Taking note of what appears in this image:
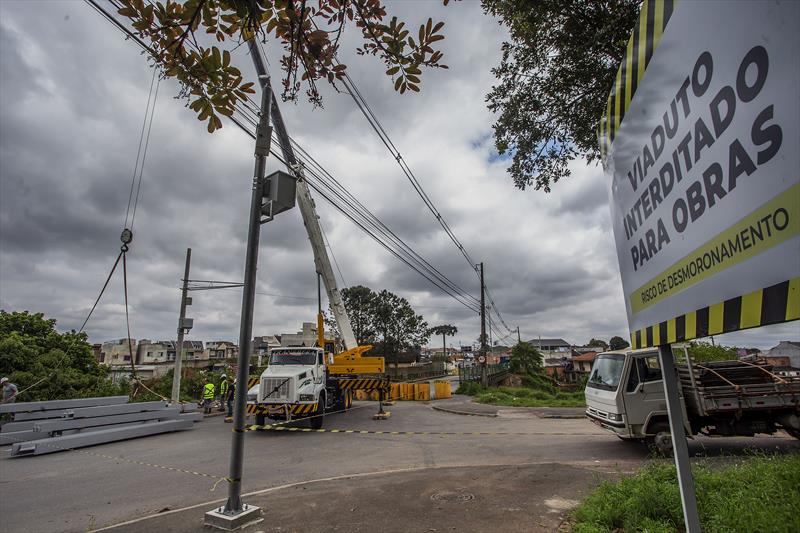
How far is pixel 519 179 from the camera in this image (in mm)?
7496

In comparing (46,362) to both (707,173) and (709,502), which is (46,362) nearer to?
(709,502)

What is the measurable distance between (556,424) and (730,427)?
6261 millimetres

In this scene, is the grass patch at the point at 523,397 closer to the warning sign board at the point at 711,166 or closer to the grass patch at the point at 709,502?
the grass patch at the point at 709,502

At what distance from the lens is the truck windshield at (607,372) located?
29.8 ft

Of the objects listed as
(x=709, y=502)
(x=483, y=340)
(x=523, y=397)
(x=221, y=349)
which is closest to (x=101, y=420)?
(x=709, y=502)

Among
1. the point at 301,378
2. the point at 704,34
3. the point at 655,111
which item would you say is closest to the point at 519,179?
the point at 655,111

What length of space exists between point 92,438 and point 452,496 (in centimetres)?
1071

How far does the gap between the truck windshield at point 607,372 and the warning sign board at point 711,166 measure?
295 inches

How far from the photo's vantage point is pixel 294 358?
14.6 metres

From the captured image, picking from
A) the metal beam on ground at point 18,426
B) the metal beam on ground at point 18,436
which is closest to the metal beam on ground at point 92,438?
the metal beam on ground at point 18,436

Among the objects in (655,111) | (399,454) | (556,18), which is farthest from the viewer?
(399,454)

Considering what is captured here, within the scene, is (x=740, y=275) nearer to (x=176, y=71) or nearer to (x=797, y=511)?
(x=797, y=511)

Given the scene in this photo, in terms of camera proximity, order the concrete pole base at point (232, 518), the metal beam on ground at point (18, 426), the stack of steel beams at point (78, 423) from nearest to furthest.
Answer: the concrete pole base at point (232, 518) < the stack of steel beams at point (78, 423) < the metal beam on ground at point (18, 426)

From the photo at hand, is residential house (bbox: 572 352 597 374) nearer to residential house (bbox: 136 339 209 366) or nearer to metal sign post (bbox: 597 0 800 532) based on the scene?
residential house (bbox: 136 339 209 366)
